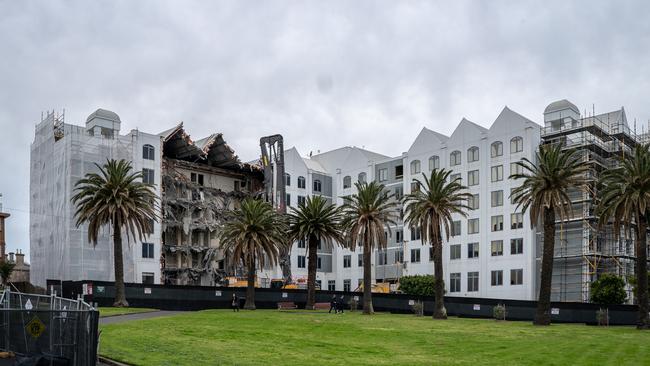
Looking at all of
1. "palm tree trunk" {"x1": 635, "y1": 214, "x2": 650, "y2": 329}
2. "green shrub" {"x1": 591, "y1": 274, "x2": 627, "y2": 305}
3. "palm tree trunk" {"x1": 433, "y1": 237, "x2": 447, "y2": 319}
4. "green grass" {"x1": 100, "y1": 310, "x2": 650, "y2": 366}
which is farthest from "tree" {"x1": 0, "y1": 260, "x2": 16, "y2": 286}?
"palm tree trunk" {"x1": 635, "y1": 214, "x2": 650, "y2": 329}

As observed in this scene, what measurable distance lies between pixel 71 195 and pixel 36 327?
6215 cm

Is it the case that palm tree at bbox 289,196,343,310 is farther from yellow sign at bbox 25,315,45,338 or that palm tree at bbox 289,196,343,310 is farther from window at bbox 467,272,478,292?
yellow sign at bbox 25,315,45,338

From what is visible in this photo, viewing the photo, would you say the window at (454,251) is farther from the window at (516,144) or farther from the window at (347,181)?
the window at (347,181)

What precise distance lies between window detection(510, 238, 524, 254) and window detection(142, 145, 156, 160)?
1724 inches

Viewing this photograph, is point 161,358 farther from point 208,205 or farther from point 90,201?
point 208,205

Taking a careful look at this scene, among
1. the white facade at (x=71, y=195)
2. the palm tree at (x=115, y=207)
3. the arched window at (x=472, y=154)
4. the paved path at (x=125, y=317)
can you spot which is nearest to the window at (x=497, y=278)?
the arched window at (x=472, y=154)

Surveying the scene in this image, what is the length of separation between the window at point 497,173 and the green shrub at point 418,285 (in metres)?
14.3

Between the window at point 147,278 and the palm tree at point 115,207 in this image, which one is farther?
the window at point 147,278

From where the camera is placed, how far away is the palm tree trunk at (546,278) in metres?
54.6

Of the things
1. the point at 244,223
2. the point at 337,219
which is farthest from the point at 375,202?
the point at 244,223

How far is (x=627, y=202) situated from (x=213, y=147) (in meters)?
59.9

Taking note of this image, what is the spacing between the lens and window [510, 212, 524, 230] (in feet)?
269

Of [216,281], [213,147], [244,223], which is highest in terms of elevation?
[213,147]

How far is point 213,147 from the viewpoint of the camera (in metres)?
97.8
